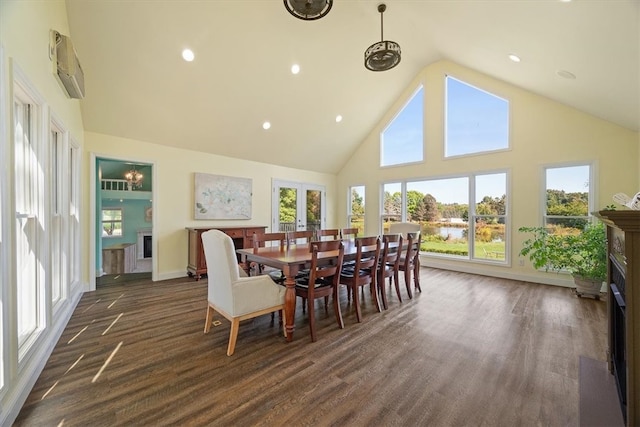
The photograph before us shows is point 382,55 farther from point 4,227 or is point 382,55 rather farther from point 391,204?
point 391,204

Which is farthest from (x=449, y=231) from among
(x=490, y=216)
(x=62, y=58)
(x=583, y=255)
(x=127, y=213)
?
(x=127, y=213)

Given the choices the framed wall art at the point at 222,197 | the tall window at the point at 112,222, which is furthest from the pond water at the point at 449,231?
the tall window at the point at 112,222

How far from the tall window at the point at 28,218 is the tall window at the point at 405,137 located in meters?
6.07

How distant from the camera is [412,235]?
12.0 ft

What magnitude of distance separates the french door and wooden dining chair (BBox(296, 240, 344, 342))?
365cm

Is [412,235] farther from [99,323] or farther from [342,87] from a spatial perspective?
[99,323]

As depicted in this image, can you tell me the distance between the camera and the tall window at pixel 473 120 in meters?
5.03

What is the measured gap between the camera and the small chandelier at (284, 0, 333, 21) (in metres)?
2.30

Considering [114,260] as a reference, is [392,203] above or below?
above

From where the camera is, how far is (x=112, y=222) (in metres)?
7.95

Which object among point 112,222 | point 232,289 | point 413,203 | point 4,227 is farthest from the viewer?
point 112,222

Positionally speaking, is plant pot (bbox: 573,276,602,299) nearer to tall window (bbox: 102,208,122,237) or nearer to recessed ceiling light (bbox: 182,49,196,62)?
recessed ceiling light (bbox: 182,49,196,62)

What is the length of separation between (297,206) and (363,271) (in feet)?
12.4

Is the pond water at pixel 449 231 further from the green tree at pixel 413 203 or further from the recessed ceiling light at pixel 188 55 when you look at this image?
the recessed ceiling light at pixel 188 55
